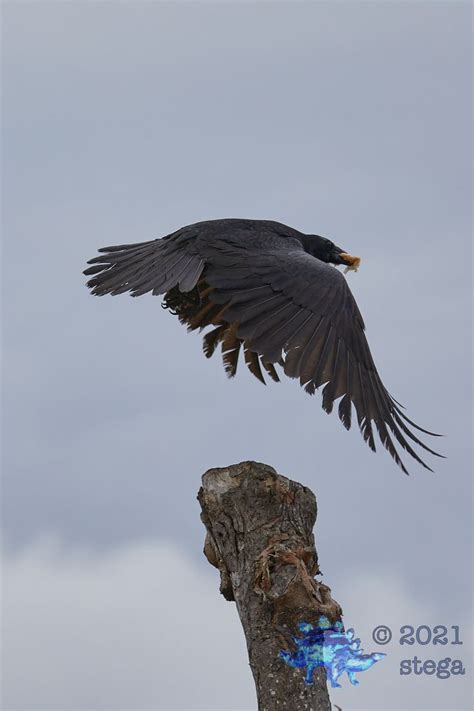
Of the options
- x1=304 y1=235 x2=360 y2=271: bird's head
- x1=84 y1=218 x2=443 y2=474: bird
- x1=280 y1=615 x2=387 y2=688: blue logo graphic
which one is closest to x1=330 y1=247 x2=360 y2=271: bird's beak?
x1=304 y1=235 x2=360 y2=271: bird's head

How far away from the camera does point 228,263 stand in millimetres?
8391

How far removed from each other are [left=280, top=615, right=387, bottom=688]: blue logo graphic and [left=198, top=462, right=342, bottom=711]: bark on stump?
40 millimetres

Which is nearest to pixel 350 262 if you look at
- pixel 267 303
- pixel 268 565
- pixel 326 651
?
pixel 267 303

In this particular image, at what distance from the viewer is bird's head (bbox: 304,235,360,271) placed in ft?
34.8

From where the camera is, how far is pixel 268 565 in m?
6.28

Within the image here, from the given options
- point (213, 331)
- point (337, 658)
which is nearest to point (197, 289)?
point (213, 331)

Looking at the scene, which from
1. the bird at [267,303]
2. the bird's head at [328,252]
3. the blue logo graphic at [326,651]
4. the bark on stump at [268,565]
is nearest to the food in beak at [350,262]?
the bird's head at [328,252]

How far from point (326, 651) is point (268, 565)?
0.61m

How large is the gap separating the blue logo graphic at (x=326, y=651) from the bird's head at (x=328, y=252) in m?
5.17

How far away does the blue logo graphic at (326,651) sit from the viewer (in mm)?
6086

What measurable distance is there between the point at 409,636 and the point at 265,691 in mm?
918

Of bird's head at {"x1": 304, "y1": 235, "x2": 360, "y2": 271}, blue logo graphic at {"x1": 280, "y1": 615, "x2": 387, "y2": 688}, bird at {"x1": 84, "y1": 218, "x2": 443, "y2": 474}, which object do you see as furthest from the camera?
bird's head at {"x1": 304, "y1": 235, "x2": 360, "y2": 271}

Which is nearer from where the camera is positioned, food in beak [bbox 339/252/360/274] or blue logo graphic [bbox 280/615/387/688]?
blue logo graphic [bbox 280/615/387/688]

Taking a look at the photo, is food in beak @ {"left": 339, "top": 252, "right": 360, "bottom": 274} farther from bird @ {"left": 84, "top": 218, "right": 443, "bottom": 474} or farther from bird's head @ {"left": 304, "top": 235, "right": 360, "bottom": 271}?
bird @ {"left": 84, "top": 218, "right": 443, "bottom": 474}
